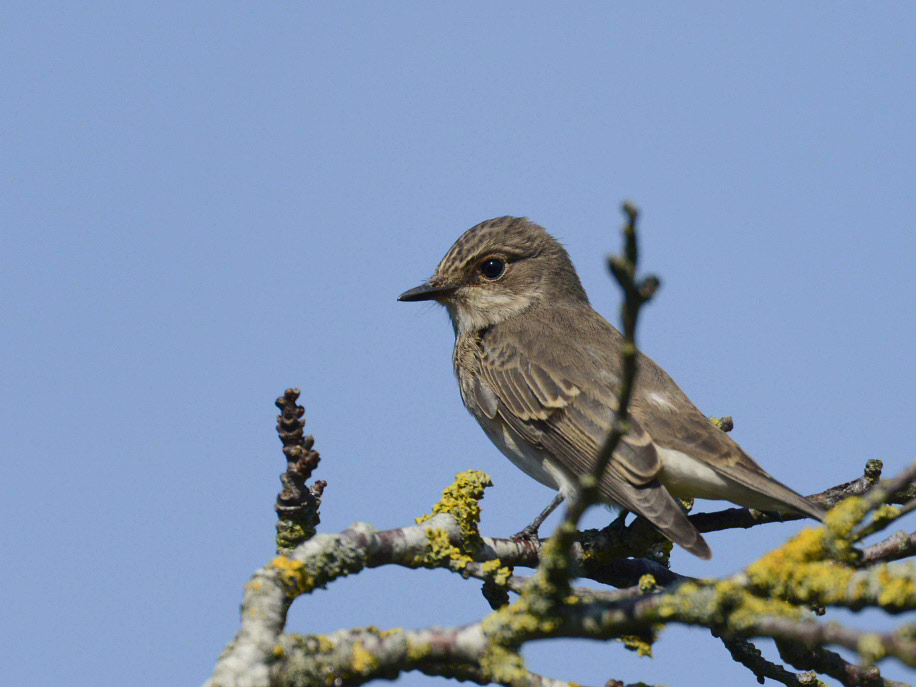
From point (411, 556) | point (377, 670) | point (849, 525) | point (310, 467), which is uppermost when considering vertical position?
point (310, 467)

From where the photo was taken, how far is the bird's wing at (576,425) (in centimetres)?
566

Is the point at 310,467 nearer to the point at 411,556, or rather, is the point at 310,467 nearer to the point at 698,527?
the point at 411,556

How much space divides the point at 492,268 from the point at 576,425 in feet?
7.69

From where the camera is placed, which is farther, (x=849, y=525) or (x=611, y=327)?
(x=611, y=327)

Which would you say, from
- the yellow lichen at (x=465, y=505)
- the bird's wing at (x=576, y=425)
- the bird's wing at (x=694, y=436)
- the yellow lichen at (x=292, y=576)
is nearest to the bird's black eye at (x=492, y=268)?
the bird's wing at (x=576, y=425)

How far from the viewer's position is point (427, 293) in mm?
8352


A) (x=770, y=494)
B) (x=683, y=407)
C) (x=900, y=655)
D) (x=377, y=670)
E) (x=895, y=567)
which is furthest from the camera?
(x=683, y=407)

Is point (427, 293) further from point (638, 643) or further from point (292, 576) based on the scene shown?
point (638, 643)

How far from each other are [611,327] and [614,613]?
539 centimetres

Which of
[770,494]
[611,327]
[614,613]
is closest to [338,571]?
[614,613]

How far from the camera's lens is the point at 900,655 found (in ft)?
7.46

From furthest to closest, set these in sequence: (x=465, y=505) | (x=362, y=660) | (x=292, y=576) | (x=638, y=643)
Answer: (x=465, y=505) < (x=292, y=576) < (x=638, y=643) < (x=362, y=660)

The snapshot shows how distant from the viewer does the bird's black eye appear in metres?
8.61

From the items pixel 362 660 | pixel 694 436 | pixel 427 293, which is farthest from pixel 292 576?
pixel 427 293
